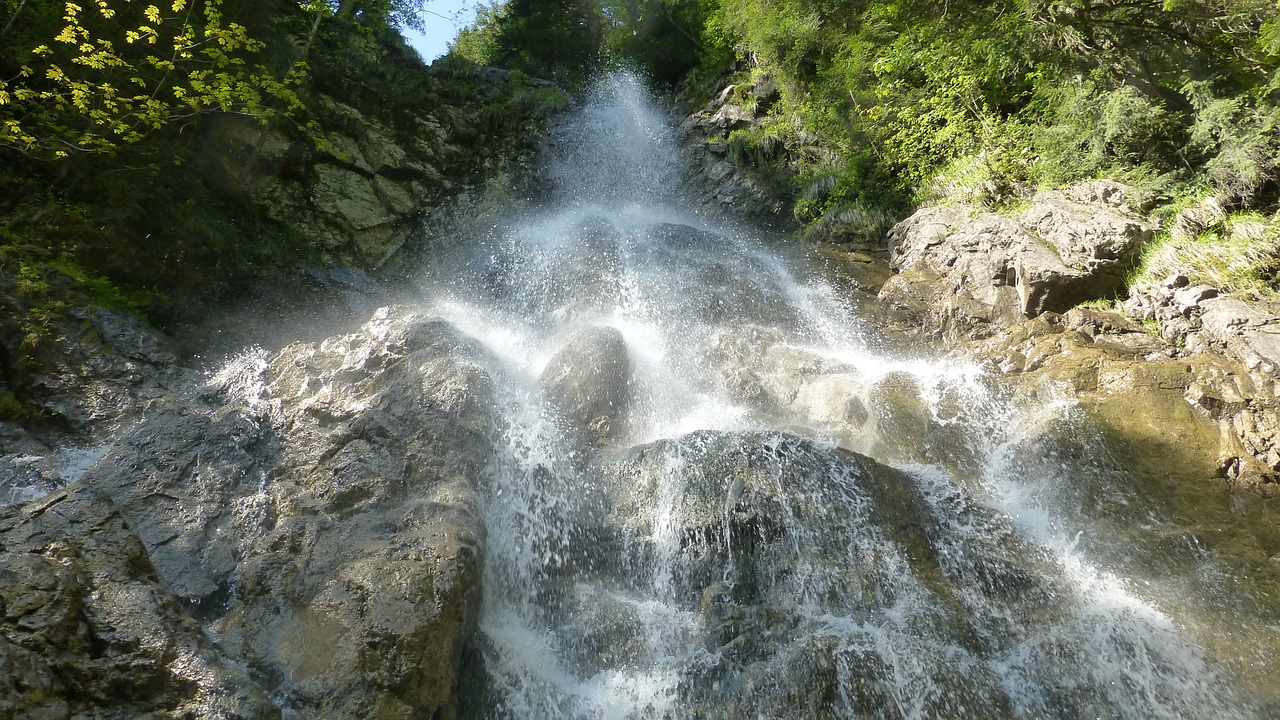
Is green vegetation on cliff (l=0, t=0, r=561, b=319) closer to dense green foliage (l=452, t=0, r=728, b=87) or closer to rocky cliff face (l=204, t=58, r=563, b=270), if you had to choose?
rocky cliff face (l=204, t=58, r=563, b=270)

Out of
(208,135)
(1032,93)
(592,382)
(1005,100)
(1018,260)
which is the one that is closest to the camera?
(592,382)

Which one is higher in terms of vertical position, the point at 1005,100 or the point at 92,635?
the point at 1005,100

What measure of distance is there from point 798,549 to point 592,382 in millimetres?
3462

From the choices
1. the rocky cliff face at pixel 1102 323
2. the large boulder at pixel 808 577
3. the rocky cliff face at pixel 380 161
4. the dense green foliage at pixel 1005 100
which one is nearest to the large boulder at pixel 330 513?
the large boulder at pixel 808 577

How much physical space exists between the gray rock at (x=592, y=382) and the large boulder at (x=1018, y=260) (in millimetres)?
5116

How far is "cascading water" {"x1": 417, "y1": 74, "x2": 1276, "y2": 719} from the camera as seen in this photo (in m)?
4.89

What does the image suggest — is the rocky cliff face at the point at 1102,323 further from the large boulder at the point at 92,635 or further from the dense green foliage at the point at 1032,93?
the large boulder at the point at 92,635

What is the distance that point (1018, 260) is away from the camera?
9258 mm

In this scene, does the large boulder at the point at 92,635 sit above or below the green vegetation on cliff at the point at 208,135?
below

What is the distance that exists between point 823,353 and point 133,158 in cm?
1116

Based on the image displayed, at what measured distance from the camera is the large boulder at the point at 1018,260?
864cm

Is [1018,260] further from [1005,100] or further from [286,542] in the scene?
[286,542]

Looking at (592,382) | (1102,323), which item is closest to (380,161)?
(592,382)

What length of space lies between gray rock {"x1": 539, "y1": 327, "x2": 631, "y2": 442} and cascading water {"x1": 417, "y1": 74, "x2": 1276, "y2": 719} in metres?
0.04
